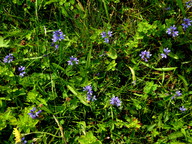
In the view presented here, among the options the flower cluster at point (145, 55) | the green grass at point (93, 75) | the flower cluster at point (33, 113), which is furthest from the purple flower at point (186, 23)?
the flower cluster at point (33, 113)

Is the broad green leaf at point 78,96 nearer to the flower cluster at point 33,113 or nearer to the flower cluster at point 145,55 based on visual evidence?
the flower cluster at point 33,113

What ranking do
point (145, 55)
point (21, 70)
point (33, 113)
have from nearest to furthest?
1. point (33, 113)
2. point (21, 70)
3. point (145, 55)

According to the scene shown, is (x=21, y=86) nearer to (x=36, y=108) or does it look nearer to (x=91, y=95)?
(x=36, y=108)

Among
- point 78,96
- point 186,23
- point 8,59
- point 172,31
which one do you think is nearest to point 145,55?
point 172,31

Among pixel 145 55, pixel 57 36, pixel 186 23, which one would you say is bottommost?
pixel 145 55

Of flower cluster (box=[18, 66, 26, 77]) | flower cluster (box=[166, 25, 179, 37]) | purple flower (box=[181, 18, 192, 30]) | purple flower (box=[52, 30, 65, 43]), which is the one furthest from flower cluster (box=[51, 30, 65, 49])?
purple flower (box=[181, 18, 192, 30])

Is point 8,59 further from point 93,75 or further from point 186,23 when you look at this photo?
point 186,23

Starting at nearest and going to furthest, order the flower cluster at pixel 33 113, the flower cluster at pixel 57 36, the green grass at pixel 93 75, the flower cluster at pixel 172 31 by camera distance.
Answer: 1. the flower cluster at pixel 33 113
2. the green grass at pixel 93 75
3. the flower cluster at pixel 57 36
4. the flower cluster at pixel 172 31

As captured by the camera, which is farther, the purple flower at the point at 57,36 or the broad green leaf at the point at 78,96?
the purple flower at the point at 57,36

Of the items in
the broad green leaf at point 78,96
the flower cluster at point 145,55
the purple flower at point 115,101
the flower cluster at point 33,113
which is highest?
the flower cluster at point 145,55
